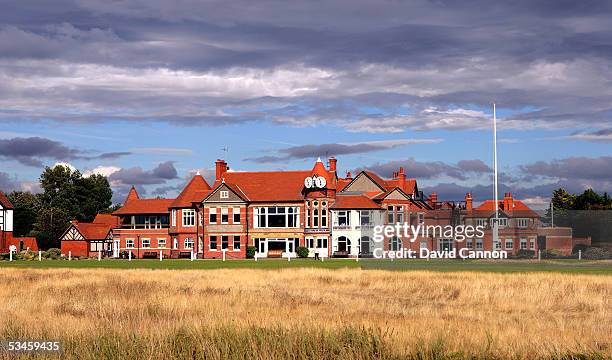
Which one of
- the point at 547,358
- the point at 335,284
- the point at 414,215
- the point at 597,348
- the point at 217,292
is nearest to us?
the point at 547,358

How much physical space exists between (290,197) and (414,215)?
21745mm

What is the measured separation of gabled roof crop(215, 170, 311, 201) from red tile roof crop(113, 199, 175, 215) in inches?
300

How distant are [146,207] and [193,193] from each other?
7.30 m

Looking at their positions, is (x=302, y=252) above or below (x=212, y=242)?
below

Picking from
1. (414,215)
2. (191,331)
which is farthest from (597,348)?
(414,215)

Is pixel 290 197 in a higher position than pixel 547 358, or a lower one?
higher

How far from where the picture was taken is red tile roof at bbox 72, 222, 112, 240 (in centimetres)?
10181

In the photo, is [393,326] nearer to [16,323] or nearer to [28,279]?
[16,323]

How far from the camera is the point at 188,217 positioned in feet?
309

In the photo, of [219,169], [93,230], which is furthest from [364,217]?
[93,230]

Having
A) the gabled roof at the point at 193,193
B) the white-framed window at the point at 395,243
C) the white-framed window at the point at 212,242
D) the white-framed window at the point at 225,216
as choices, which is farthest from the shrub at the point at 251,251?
the white-framed window at the point at 395,243

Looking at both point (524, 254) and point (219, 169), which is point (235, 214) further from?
point (524, 254)

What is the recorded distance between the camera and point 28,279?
3759 cm

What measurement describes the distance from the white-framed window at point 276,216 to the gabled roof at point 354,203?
4.56 metres
